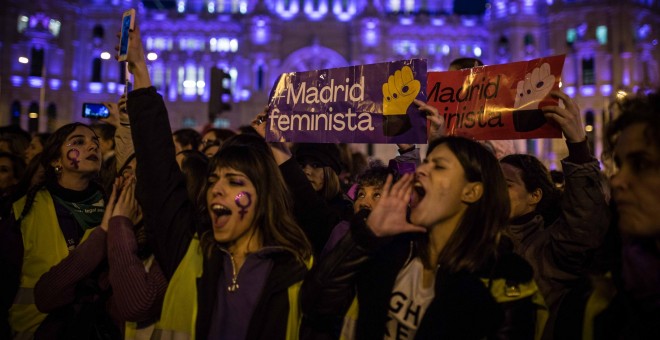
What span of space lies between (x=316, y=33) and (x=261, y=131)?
42730mm

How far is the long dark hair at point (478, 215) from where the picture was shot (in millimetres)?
2779

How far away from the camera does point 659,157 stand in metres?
2.22

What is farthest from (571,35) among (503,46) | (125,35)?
(125,35)

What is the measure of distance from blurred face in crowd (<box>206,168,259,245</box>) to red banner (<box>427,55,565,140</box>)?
1991mm

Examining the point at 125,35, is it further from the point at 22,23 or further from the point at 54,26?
the point at 54,26

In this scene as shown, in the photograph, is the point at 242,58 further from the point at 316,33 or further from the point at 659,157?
the point at 659,157

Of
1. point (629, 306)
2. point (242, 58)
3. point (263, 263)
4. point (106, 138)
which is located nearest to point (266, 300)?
point (263, 263)

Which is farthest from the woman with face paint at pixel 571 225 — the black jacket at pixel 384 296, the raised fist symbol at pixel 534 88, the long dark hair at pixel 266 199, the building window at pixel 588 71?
the building window at pixel 588 71

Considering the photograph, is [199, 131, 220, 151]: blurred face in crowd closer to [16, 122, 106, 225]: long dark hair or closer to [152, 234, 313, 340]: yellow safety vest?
[16, 122, 106, 225]: long dark hair

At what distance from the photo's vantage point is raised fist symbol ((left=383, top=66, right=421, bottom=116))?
3.97 metres

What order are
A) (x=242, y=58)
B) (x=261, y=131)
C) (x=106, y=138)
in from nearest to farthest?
(x=261, y=131) < (x=106, y=138) < (x=242, y=58)

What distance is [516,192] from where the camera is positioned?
3.94m

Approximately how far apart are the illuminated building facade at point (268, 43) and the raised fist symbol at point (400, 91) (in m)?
37.3

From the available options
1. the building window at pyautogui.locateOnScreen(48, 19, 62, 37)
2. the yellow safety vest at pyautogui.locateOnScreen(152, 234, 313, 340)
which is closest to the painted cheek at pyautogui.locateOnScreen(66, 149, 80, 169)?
the yellow safety vest at pyautogui.locateOnScreen(152, 234, 313, 340)
